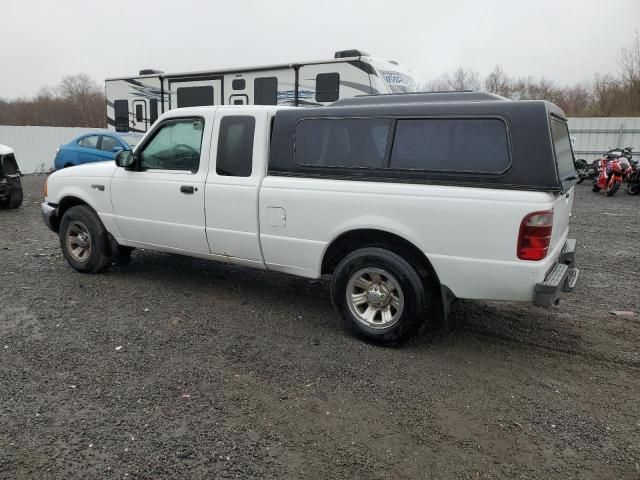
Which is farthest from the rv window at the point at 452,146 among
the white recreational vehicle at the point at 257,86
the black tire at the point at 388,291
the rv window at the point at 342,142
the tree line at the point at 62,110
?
the tree line at the point at 62,110

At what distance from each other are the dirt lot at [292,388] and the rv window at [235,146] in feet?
4.58

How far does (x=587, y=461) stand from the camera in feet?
9.15

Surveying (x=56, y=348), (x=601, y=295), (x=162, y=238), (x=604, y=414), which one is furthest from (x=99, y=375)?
(x=601, y=295)

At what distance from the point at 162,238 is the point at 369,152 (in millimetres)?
2505

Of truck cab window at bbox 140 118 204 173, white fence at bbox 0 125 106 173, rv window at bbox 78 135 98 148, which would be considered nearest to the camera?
truck cab window at bbox 140 118 204 173

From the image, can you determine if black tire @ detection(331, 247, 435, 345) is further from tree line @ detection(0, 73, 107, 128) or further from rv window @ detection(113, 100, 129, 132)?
tree line @ detection(0, 73, 107, 128)

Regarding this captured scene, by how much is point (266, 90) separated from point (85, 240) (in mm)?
6707

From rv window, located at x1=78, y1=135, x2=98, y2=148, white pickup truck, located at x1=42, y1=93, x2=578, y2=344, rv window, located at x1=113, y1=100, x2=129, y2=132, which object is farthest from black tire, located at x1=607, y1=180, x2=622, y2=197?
rv window, located at x1=78, y1=135, x2=98, y2=148

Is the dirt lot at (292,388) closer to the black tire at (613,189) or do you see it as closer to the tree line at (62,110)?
the black tire at (613,189)

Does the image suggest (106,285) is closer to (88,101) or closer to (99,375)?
(99,375)

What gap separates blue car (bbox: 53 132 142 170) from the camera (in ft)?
45.1

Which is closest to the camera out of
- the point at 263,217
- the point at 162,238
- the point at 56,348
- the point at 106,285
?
the point at 56,348

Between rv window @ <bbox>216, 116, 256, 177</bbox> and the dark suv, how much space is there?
7.71m

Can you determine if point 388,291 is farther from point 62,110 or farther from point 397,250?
point 62,110
